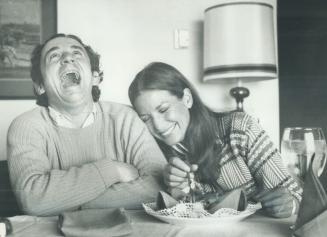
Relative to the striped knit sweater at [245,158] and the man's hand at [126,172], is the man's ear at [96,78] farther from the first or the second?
the striped knit sweater at [245,158]

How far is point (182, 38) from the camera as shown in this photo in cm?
92

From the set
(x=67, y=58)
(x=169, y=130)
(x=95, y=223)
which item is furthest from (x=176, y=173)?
(x=67, y=58)

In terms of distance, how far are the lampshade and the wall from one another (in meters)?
0.03

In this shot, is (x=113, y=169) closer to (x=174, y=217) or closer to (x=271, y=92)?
(x=174, y=217)

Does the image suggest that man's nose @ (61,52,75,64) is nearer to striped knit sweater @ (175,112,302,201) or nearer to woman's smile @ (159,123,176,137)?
woman's smile @ (159,123,176,137)

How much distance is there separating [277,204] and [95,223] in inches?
12.0

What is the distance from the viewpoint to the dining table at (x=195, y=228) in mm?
620

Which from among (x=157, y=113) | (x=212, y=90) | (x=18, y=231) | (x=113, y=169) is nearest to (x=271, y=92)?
(x=212, y=90)

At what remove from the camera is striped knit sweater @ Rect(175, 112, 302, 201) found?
880 mm

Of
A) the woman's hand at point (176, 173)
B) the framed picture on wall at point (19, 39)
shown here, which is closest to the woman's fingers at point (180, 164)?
the woman's hand at point (176, 173)

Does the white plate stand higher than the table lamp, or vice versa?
the table lamp

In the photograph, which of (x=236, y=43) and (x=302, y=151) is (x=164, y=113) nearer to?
(x=236, y=43)

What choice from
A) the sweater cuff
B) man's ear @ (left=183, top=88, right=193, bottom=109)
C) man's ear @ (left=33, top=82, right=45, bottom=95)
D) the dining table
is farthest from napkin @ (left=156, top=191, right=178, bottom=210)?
man's ear @ (left=33, top=82, right=45, bottom=95)

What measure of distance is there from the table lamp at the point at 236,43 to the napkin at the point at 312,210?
1.11 feet
